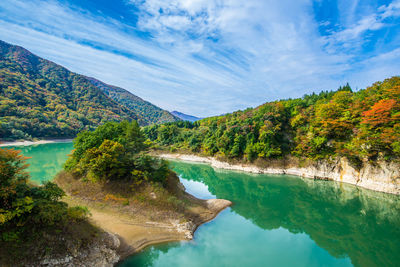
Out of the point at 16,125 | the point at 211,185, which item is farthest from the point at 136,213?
the point at 16,125

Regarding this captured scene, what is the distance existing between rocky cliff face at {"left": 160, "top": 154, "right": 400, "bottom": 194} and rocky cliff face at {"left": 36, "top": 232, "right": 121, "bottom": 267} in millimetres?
28545

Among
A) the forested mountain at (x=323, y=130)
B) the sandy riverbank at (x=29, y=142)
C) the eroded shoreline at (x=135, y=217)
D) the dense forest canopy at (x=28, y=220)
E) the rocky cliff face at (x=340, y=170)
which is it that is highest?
the forested mountain at (x=323, y=130)

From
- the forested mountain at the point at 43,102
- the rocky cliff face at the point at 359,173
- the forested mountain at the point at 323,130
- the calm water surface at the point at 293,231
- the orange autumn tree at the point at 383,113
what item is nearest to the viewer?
the calm water surface at the point at 293,231

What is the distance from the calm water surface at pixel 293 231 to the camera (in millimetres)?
11352

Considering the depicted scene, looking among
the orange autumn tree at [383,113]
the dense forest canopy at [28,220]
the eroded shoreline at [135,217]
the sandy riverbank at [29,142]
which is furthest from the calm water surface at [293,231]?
the sandy riverbank at [29,142]

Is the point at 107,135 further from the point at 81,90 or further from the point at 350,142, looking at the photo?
the point at 81,90

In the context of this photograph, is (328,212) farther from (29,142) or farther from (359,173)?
(29,142)

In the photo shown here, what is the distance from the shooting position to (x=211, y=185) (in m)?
28.1

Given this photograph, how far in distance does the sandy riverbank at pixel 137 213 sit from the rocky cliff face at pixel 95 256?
1.82 feet

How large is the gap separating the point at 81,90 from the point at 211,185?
443 feet

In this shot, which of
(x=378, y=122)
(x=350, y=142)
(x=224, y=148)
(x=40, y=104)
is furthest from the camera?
(x=40, y=104)

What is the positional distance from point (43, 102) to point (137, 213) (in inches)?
4005

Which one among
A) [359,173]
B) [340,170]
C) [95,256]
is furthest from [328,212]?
[95,256]

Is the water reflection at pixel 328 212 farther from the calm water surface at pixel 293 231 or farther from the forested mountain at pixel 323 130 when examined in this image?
the forested mountain at pixel 323 130
